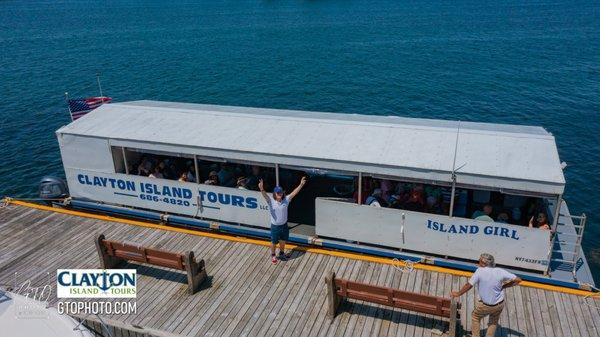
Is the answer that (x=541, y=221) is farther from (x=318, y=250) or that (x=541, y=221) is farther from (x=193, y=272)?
(x=193, y=272)

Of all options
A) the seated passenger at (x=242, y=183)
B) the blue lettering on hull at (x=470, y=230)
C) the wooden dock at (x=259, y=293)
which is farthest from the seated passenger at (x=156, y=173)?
the blue lettering on hull at (x=470, y=230)

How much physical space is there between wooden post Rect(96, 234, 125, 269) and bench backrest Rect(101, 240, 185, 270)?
0.07 m

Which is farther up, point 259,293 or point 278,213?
point 278,213

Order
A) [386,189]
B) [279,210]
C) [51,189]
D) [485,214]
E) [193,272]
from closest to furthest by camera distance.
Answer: [193,272]
[279,210]
[485,214]
[386,189]
[51,189]

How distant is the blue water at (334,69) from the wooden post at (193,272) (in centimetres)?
1470

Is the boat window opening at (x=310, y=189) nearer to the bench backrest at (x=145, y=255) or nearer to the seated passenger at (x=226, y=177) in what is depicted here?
the seated passenger at (x=226, y=177)

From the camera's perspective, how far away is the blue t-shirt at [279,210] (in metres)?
11.4

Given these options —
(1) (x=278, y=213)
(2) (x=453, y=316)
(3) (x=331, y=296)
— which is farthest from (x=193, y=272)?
(2) (x=453, y=316)

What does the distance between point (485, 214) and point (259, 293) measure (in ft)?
18.7

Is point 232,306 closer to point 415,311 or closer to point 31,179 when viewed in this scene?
point 415,311

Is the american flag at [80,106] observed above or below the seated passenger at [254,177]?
above

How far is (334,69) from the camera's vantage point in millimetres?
48750

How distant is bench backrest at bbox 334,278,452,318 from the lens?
918 centimetres

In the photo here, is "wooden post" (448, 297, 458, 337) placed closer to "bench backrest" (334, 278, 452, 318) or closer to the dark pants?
"bench backrest" (334, 278, 452, 318)
